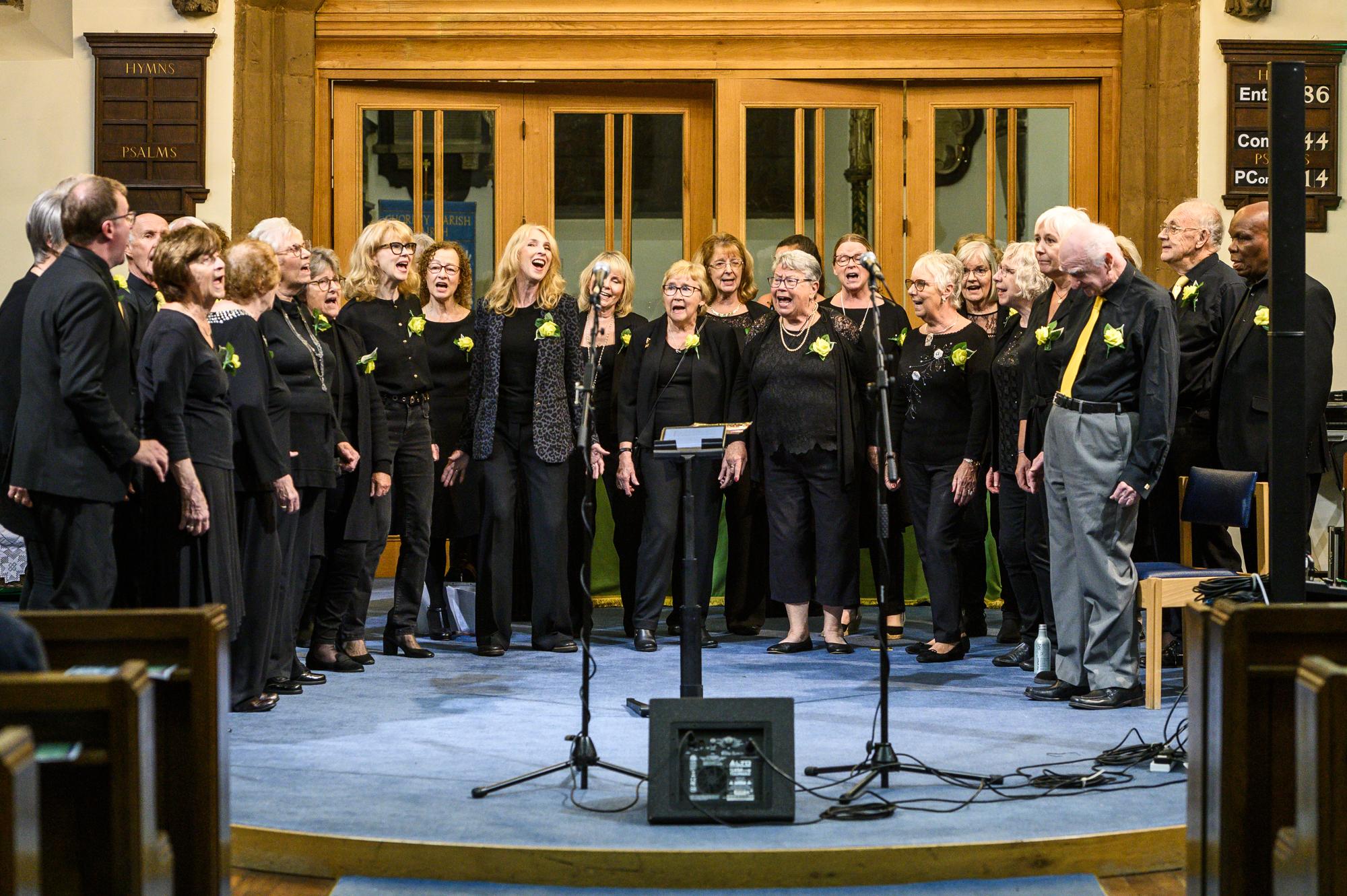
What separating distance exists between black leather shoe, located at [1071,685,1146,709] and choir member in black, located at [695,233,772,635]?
1991mm

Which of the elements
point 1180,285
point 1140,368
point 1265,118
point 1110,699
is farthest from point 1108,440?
point 1265,118

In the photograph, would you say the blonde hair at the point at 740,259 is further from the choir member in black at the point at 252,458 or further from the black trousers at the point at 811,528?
the choir member in black at the point at 252,458

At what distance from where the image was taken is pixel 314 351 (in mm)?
5355

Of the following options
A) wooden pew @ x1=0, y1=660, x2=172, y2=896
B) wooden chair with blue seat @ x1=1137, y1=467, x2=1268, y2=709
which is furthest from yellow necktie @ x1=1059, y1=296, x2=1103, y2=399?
wooden pew @ x1=0, y1=660, x2=172, y2=896

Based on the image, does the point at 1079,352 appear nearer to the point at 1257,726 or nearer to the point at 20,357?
the point at 1257,726

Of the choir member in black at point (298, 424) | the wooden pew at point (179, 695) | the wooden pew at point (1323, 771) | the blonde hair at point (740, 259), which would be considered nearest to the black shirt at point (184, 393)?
the choir member in black at point (298, 424)

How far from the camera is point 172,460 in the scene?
4.41 meters

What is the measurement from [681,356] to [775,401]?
0.46 m

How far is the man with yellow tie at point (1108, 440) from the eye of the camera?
16.0 feet

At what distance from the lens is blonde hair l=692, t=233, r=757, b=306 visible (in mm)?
6695

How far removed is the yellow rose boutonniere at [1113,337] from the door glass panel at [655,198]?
166 inches

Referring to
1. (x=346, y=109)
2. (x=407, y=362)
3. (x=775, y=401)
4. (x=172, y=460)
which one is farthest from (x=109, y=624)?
(x=346, y=109)

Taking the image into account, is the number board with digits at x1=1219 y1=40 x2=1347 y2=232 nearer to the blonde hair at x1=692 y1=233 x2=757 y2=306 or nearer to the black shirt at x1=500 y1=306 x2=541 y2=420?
the blonde hair at x1=692 y1=233 x2=757 y2=306

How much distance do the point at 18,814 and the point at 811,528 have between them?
4759mm
